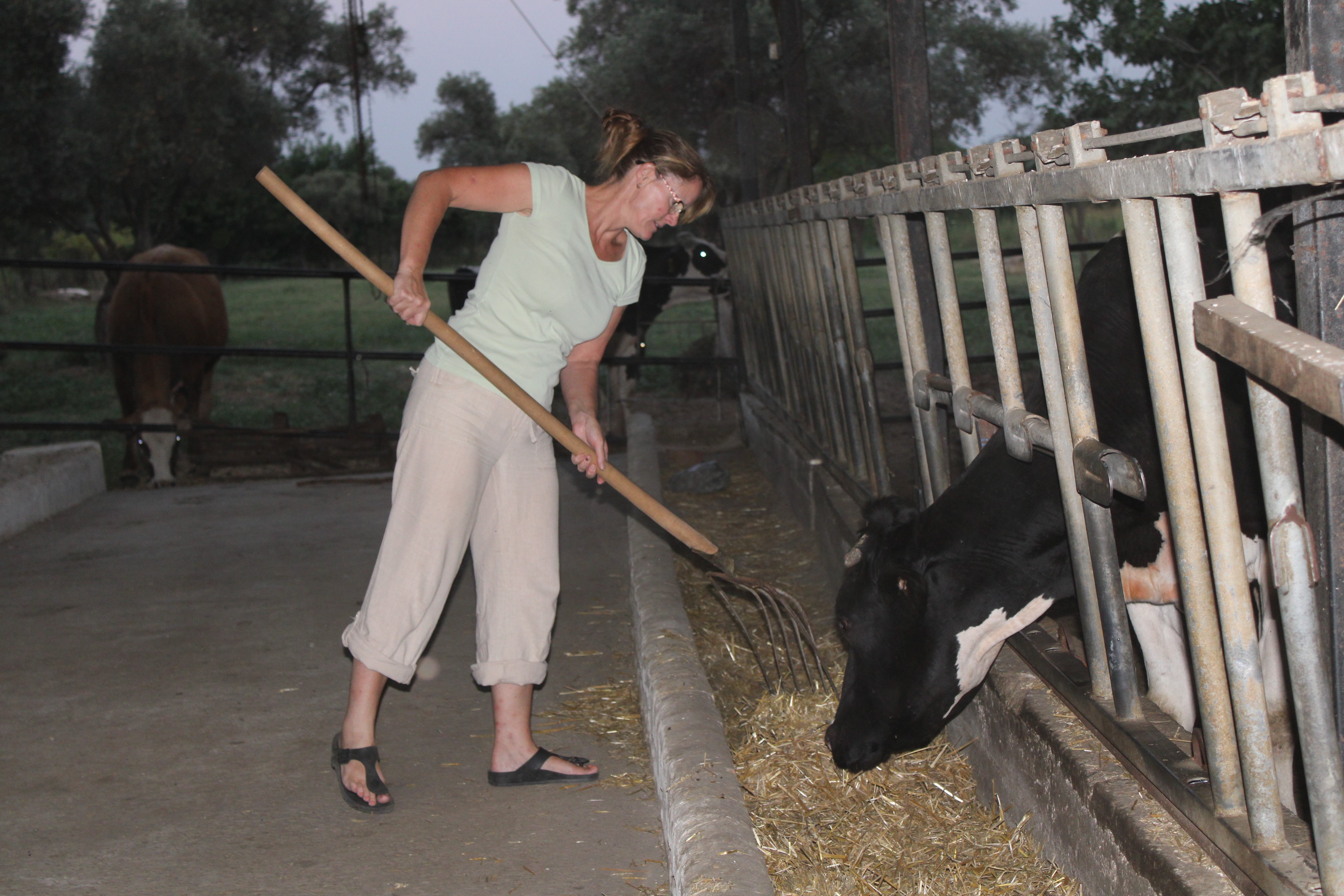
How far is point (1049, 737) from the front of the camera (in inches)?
97.6

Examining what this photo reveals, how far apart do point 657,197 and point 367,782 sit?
1644mm

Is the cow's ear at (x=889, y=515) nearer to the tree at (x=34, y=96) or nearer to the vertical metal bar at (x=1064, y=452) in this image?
the vertical metal bar at (x=1064, y=452)

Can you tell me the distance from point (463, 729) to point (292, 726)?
0.52m

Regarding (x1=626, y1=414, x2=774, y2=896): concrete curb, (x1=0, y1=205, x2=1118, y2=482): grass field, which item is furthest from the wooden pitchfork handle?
(x1=0, y1=205, x2=1118, y2=482): grass field

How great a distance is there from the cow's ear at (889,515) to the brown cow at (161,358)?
6542 mm

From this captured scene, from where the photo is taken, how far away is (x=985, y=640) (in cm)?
283

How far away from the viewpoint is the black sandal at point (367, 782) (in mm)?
3025

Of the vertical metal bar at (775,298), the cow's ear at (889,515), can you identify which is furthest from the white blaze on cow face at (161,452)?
the cow's ear at (889,515)

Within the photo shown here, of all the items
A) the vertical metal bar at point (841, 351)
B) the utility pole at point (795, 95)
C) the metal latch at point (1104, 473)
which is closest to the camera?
the metal latch at point (1104, 473)

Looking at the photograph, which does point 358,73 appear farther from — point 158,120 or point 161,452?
point 161,452

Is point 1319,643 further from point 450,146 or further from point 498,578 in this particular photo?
point 450,146

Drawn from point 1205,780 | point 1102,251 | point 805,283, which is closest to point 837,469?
point 805,283

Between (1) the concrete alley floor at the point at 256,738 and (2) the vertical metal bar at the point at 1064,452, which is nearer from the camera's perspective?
(2) the vertical metal bar at the point at 1064,452

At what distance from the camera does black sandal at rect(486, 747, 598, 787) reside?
3188mm
